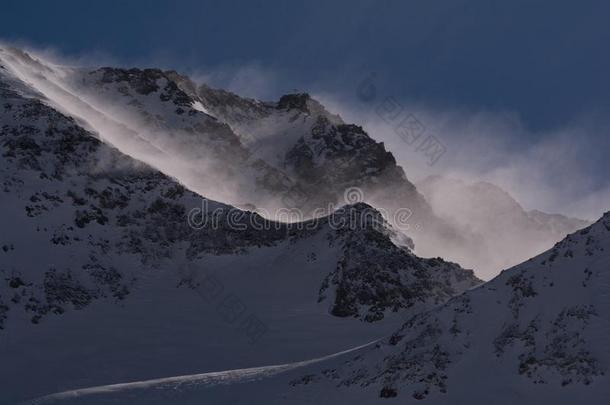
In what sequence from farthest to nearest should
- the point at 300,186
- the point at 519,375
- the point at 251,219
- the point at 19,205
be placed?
the point at 300,186
the point at 251,219
the point at 19,205
the point at 519,375

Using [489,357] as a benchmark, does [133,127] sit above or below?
above

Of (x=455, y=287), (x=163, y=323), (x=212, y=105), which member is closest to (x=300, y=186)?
(x=212, y=105)

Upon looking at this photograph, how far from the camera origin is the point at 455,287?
4969 centimetres

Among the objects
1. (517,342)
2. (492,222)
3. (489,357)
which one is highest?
(492,222)

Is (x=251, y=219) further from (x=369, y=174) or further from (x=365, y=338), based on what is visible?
(x=369, y=174)

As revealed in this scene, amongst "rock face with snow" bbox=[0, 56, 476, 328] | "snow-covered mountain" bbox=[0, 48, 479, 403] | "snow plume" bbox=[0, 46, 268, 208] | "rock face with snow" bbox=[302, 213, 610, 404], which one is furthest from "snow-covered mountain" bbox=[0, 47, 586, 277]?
"rock face with snow" bbox=[302, 213, 610, 404]

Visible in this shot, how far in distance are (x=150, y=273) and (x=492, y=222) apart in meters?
98.6

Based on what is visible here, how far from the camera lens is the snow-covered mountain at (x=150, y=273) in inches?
1315

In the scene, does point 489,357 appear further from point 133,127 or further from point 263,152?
point 263,152

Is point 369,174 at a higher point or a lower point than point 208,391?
higher

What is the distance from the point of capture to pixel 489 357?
18.7 metres

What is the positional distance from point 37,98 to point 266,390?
47.5 m

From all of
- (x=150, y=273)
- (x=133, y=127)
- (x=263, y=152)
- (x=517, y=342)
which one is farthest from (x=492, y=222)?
(x=517, y=342)

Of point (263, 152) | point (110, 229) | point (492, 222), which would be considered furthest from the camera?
point (492, 222)
